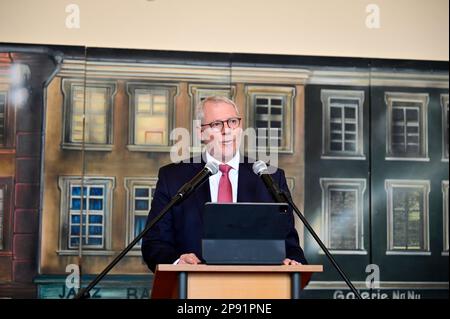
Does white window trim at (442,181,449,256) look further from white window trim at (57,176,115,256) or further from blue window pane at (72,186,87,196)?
blue window pane at (72,186,87,196)

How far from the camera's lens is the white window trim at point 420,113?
22.7 ft

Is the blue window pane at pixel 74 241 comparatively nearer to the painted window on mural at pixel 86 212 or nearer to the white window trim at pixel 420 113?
the painted window on mural at pixel 86 212

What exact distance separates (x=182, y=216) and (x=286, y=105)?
2792 mm

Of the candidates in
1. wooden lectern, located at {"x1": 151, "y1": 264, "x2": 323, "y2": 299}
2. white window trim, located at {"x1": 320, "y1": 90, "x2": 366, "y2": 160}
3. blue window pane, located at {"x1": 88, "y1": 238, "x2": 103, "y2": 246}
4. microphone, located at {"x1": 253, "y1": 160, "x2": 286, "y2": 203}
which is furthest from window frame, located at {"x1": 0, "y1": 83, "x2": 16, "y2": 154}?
wooden lectern, located at {"x1": 151, "y1": 264, "x2": 323, "y2": 299}

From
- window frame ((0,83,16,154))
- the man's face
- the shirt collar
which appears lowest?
the shirt collar

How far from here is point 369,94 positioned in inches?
274

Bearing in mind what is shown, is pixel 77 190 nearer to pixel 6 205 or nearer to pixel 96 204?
pixel 96 204

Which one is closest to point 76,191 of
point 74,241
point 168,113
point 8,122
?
point 74,241

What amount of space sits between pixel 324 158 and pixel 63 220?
198 cm

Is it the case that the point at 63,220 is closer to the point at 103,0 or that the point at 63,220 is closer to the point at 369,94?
the point at 103,0

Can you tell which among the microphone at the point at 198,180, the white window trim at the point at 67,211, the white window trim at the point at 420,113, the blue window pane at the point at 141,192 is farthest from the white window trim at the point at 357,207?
the microphone at the point at 198,180

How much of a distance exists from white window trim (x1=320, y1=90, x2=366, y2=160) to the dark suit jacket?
2.51 m

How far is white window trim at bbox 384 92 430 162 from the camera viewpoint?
22.7 feet
